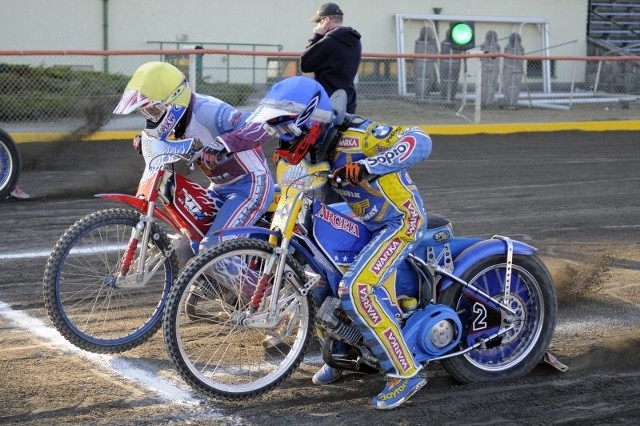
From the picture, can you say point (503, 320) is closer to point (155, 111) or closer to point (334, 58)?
point (155, 111)

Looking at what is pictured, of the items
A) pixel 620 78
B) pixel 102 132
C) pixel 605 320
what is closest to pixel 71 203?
pixel 102 132

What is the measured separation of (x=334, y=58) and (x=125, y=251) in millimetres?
3215

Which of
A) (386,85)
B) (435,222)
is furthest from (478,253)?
(386,85)

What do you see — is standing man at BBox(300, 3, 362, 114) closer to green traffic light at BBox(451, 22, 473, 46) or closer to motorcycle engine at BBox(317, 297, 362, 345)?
motorcycle engine at BBox(317, 297, 362, 345)

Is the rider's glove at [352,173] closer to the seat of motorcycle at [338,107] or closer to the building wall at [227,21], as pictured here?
the seat of motorcycle at [338,107]

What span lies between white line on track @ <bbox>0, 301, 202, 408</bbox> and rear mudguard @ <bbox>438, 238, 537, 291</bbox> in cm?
153

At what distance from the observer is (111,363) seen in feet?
20.4

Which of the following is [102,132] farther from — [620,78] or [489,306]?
[489,306]

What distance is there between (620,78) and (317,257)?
16.0m

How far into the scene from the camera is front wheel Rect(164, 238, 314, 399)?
518 centimetres

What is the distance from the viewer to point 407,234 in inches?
217

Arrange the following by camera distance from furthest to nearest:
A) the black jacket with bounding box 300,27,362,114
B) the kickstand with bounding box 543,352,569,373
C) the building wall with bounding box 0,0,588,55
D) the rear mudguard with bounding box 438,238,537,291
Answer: the building wall with bounding box 0,0,588,55, the black jacket with bounding box 300,27,362,114, the kickstand with bounding box 543,352,569,373, the rear mudguard with bounding box 438,238,537,291

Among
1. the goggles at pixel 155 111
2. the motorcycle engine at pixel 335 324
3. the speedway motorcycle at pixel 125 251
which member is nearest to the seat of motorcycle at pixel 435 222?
the motorcycle engine at pixel 335 324

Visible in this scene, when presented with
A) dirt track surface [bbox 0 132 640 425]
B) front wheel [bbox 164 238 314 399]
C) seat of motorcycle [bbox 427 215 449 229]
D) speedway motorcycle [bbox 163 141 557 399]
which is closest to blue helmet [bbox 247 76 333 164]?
speedway motorcycle [bbox 163 141 557 399]
